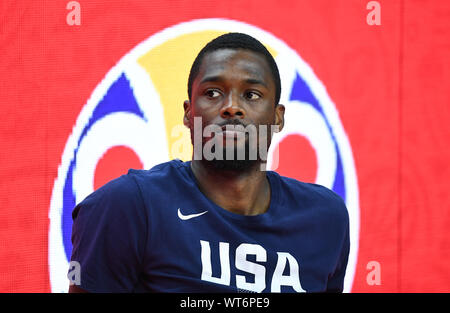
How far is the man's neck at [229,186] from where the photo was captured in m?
1.46

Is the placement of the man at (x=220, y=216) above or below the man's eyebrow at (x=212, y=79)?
below

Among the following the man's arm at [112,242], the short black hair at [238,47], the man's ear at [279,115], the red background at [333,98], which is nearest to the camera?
the man's arm at [112,242]

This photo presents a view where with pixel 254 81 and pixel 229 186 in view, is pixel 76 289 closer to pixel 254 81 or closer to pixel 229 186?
pixel 229 186

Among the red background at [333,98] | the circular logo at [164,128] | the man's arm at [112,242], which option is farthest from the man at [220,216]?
the red background at [333,98]

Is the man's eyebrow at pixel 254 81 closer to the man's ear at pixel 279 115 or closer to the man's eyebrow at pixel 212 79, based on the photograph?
the man's eyebrow at pixel 212 79

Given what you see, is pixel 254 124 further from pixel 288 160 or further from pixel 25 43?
pixel 25 43

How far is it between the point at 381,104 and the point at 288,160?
48 cm

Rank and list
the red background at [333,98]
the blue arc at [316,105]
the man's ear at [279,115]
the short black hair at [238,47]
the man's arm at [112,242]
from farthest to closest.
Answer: the blue arc at [316,105] < the red background at [333,98] < the man's ear at [279,115] < the short black hair at [238,47] < the man's arm at [112,242]

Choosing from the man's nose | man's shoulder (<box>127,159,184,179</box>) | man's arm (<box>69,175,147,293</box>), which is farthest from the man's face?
man's arm (<box>69,175,147,293</box>)

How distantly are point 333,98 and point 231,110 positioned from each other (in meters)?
0.86

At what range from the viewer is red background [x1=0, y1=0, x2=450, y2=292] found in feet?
6.36

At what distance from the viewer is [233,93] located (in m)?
1.44

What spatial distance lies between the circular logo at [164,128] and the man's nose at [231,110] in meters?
0.65

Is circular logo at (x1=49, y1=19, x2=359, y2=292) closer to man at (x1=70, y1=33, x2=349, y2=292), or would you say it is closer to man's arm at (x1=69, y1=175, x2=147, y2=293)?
man at (x1=70, y1=33, x2=349, y2=292)
